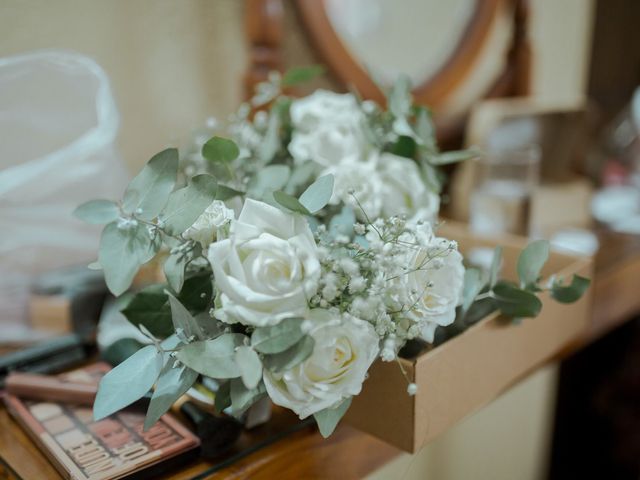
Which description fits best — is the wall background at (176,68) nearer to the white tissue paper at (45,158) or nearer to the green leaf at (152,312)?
the white tissue paper at (45,158)

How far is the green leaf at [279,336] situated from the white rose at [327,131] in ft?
0.90

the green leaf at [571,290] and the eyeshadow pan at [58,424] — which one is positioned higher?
the green leaf at [571,290]

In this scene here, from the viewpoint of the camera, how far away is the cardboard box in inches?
20.9

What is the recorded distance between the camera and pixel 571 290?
24.8 inches

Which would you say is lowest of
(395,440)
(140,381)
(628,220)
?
(628,220)

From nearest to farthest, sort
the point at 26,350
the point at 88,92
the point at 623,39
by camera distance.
Answer: 1. the point at 26,350
2. the point at 88,92
3. the point at 623,39

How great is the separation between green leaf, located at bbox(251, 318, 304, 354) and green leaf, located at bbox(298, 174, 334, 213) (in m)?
0.09

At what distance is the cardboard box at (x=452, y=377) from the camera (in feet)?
1.74

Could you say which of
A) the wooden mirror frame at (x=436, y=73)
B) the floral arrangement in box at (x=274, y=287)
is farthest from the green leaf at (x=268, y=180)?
the wooden mirror frame at (x=436, y=73)

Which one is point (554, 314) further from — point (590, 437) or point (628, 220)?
point (590, 437)

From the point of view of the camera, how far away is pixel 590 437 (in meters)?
1.45

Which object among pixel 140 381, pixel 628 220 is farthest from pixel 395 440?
pixel 628 220

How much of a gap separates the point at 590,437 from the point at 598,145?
699mm

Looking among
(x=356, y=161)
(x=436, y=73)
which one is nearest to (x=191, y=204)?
(x=356, y=161)
